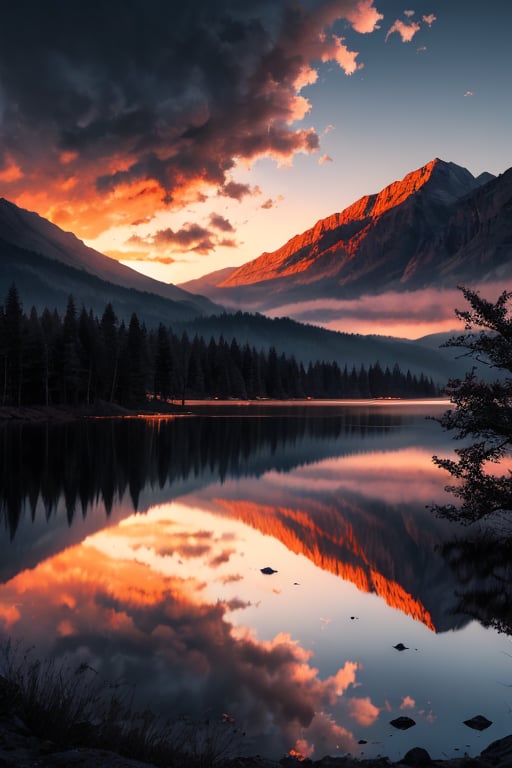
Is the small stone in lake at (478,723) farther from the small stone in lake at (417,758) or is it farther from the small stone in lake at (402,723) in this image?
the small stone in lake at (417,758)

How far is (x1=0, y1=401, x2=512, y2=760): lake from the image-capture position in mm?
10219

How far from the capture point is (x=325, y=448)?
59.0m

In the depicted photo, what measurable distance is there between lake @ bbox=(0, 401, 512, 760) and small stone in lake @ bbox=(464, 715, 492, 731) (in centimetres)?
13

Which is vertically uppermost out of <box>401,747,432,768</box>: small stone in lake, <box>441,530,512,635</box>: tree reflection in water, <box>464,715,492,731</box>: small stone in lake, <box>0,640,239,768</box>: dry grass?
<box>0,640,239,768</box>: dry grass

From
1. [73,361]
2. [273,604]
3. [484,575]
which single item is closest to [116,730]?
[273,604]

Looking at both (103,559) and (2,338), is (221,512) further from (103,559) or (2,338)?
(2,338)

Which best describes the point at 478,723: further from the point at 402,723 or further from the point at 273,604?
the point at 273,604

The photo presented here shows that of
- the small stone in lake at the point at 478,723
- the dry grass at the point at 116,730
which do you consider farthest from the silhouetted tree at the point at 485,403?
the dry grass at the point at 116,730

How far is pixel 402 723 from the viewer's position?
9.77 meters

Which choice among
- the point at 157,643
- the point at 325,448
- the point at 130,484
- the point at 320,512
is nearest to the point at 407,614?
the point at 157,643

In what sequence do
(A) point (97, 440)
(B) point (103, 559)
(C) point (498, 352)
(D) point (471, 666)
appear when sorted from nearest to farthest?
(D) point (471, 666) → (B) point (103, 559) → (C) point (498, 352) → (A) point (97, 440)

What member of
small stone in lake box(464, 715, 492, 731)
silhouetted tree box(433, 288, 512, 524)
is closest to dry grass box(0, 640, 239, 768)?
small stone in lake box(464, 715, 492, 731)

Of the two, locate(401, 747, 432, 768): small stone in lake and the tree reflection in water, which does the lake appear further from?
locate(401, 747, 432, 768): small stone in lake

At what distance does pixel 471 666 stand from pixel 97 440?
158ft
